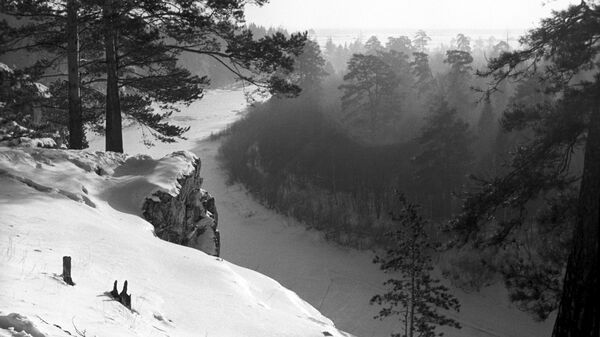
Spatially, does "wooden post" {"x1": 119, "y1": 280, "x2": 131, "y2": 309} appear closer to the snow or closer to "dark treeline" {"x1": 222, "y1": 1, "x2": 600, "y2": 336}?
the snow

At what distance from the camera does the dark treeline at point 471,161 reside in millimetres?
6320

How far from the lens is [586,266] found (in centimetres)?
563

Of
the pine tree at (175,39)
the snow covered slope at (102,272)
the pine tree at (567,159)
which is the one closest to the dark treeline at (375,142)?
the pine tree at (175,39)

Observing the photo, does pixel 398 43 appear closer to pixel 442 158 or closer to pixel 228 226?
pixel 442 158

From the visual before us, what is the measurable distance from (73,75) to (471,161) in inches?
961

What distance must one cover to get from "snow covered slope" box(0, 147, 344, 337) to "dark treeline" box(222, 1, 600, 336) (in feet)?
12.0

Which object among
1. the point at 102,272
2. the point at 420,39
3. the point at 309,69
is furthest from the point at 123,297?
the point at 420,39

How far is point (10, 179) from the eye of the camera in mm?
7668

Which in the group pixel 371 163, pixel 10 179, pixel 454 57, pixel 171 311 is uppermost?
pixel 454 57

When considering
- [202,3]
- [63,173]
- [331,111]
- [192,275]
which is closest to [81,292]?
[192,275]

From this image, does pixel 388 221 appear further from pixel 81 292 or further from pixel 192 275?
pixel 81 292

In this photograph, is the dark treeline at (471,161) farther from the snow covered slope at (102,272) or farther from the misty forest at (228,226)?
the snow covered slope at (102,272)

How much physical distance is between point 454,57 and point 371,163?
1037 centimetres

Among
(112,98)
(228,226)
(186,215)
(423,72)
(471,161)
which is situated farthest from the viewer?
(423,72)
